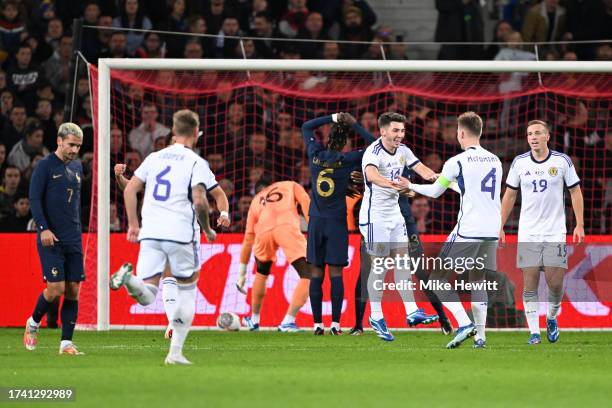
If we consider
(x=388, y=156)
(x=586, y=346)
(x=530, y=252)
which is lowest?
(x=586, y=346)

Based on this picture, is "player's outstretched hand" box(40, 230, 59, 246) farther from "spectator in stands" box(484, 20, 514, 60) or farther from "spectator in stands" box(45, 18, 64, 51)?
"spectator in stands" box(484, 20, 514, 60)

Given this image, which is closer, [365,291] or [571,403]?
[571,403]

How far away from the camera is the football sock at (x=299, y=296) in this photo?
1527 centimetres

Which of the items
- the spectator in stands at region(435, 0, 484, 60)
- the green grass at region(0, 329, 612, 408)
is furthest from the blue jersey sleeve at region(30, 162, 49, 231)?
the spectator in stands at region(435, 0, 484, 60)

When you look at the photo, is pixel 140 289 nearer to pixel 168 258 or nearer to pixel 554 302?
pixel 168 258

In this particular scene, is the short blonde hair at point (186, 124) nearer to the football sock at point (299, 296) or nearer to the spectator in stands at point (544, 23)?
the football sock at point (299, 296)

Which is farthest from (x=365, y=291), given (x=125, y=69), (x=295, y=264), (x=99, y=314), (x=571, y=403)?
(x=571, y=403)

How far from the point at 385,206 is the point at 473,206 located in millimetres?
1778

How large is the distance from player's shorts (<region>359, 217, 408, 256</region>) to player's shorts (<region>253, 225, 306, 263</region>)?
197cm

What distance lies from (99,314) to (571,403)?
8942 mm

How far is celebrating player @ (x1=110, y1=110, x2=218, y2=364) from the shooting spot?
9.85 m

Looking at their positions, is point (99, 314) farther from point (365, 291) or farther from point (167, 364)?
point (167, 364)

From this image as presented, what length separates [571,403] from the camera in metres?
7.74
